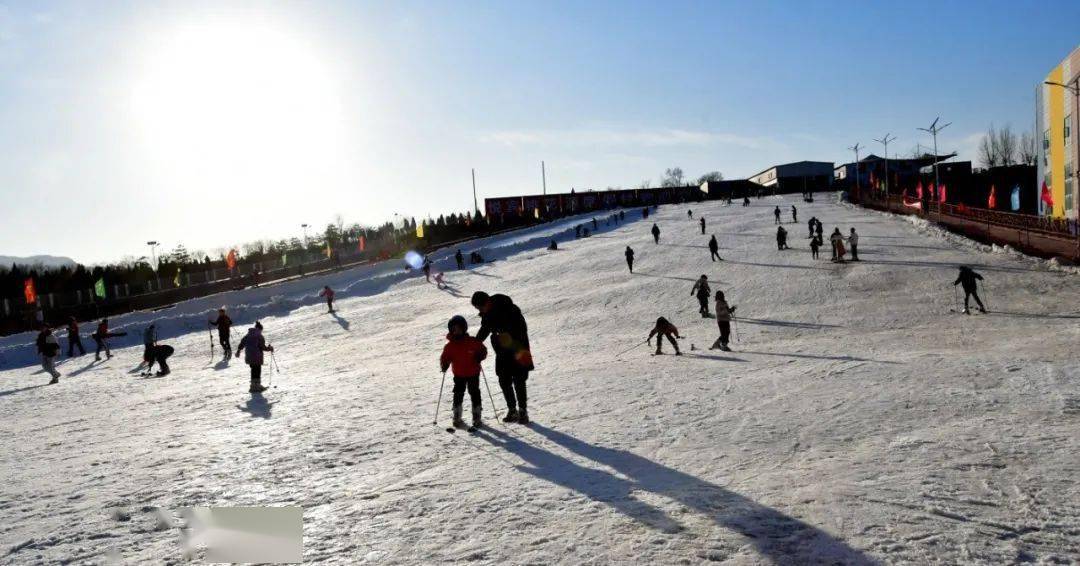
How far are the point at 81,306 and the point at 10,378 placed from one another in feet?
63.1

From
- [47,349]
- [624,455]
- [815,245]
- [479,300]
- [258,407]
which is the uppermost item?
[479,300]

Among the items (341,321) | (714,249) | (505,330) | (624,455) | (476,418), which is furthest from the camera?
(714,249)

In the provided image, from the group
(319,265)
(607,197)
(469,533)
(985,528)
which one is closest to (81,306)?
(319,265)

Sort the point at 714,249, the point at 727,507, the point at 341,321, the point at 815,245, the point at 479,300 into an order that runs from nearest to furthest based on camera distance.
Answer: the point at 727,507
the point at 479,300
the point at 341,321
the point at 815,245
the point at 714,249

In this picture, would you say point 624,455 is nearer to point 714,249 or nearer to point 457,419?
point 457,419

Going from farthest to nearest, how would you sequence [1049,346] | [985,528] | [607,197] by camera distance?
[607,197], [1049,346], [985,528]

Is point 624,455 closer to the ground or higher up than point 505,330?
closer to the ground

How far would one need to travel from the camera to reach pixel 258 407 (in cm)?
1114

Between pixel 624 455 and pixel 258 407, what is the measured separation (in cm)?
716

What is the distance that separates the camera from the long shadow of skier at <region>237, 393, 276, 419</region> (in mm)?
10400

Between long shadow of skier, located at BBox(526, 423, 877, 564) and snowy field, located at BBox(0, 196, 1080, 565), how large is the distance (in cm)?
3

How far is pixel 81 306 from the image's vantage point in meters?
37.1

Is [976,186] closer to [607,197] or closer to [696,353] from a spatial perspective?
[607,197]

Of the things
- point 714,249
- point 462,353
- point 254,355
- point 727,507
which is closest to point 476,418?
point 462,353
